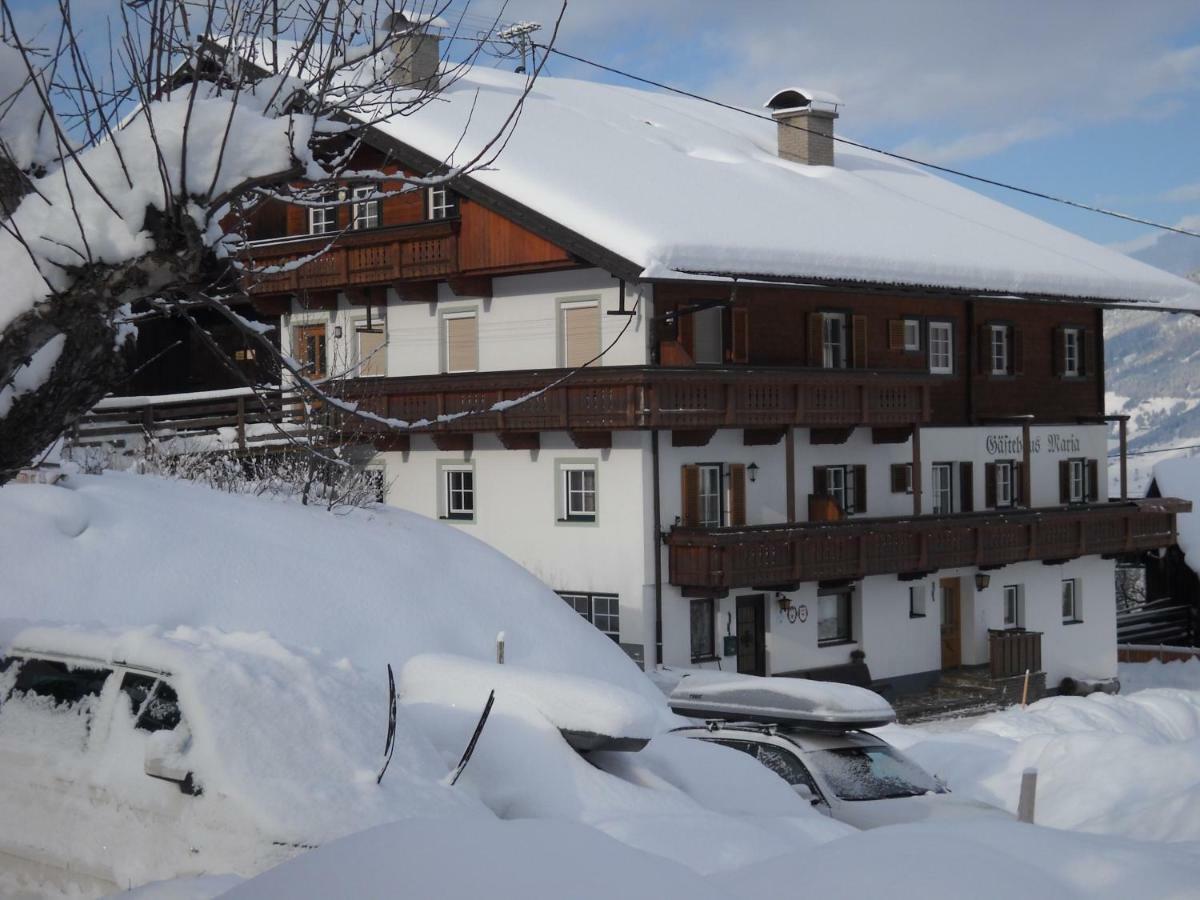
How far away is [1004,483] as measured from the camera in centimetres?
3644

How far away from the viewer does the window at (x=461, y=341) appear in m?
31.7

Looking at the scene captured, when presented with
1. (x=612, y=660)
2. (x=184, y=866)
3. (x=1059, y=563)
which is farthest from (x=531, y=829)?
(x=1059, y=563)

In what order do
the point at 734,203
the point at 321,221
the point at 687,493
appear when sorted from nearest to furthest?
the point at 687,493 < the point at 734,203 < the point at 321,221

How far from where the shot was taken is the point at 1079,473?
127 feet

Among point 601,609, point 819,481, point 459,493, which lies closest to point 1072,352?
point 819,481

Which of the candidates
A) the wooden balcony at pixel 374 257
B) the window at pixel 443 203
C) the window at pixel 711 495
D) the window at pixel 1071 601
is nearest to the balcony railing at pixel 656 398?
the window at pixel 711 495

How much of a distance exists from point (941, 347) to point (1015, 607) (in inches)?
253

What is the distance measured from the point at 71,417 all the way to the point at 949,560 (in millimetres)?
27713

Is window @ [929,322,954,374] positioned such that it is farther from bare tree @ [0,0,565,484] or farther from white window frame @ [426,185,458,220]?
bare tree @ [0,0,565,484]

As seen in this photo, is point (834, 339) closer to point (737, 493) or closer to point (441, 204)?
point (737, 493)

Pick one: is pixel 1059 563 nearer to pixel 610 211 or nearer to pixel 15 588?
pixel 610 211

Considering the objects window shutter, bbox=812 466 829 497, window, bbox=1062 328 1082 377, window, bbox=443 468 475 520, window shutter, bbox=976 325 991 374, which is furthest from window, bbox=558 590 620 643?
window, bbox=1062 328 1082 377

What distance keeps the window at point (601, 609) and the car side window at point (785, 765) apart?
1600cm

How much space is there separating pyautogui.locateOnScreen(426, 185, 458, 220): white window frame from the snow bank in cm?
1491
